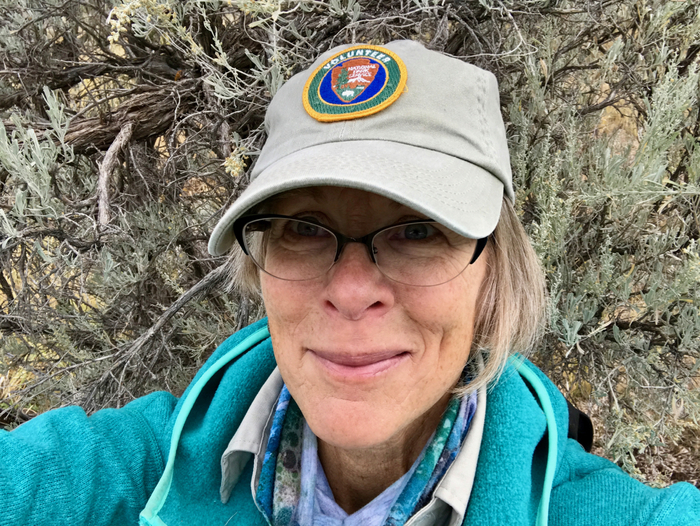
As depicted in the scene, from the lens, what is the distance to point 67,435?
123 centimetres

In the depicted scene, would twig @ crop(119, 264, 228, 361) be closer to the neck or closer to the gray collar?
the gray collar

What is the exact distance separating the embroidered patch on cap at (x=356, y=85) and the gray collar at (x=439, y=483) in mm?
833

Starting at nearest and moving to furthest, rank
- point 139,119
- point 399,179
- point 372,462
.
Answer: point 399,179, point 372,462, point 139,119

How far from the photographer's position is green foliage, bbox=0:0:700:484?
1.65m

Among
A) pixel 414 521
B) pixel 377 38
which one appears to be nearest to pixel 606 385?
pixel 414 521

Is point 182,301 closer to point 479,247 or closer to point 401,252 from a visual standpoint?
point 401,252

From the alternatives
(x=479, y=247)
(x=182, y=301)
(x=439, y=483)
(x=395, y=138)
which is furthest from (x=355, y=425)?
(x=182, y=301)

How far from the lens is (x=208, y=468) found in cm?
131

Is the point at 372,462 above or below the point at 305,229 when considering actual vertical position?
below

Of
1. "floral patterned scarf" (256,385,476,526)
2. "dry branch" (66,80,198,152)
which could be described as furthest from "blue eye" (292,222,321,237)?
"dry branch" (66,80,198,152)

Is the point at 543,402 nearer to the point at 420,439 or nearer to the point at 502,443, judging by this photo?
the point at 502,443

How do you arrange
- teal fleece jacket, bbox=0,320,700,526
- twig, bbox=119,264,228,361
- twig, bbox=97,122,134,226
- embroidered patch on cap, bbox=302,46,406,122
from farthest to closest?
1. twig, bbox=119,264,228,361
2. twig, bbox=97,122,134,226
3. teal fleece jacket, bbox=0,320,700,526
4. embroidered patch on cap, bbox=302,46,406,122

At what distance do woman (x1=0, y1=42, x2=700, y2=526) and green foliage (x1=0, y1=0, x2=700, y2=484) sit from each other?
1.78ft

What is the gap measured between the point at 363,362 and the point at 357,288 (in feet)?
0.61
